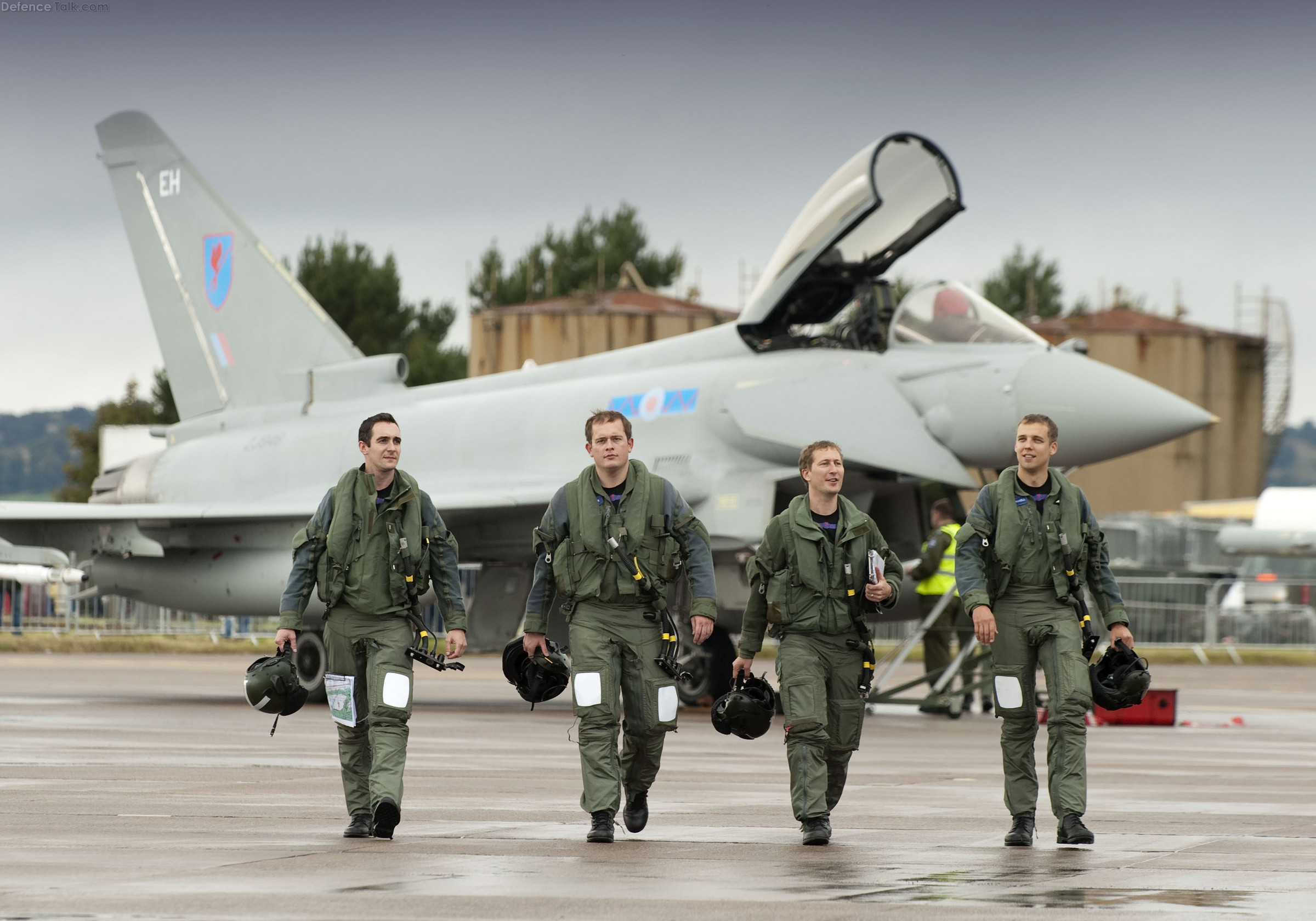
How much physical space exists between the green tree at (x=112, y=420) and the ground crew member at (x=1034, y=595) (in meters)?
65.4

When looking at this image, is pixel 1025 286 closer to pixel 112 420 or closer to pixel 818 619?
pixel 112 420

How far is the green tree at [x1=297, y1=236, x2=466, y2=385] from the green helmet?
66.5m

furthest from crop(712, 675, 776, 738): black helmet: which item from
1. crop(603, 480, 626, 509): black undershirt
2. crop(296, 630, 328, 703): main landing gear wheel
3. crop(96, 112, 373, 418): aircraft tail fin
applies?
crop(96, 112, 373, 418): aircraft tail fin

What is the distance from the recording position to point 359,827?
7059mm

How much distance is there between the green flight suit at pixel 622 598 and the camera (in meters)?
7.34

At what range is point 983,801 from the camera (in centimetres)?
879

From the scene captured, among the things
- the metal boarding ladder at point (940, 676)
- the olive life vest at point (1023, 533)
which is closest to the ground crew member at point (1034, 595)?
the olive life vest at point (1023, 533)

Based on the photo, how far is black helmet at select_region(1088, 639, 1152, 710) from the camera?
745 centimetres

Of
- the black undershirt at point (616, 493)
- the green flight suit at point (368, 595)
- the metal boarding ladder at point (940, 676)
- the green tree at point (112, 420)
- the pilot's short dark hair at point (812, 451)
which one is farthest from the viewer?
the green tree at point (112, 420)


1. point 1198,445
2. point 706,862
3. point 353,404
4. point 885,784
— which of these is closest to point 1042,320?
point 1198,445

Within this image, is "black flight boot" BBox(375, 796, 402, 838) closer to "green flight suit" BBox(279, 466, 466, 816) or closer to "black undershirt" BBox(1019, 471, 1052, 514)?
"green flight suit" BBox(279, 466, 466, 816)

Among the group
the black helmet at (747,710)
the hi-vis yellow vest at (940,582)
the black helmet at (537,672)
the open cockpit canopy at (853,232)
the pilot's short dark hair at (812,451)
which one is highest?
the open cockpit canopy at (853,232)

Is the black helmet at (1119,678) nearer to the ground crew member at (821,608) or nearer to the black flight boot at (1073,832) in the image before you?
the black flight boot at (1073,832)

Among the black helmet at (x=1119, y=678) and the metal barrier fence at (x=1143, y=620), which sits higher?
the black helmet at (x=1119, y=678)
